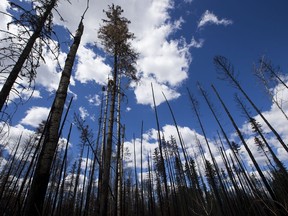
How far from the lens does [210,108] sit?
47.9 feet

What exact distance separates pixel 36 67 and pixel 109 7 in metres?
6.84

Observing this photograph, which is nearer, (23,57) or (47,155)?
(47,155)

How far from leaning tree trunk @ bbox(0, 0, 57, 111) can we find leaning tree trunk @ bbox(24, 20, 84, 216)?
206 centimetres

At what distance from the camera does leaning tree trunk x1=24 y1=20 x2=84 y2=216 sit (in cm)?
215

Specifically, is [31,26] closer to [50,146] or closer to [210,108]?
[50,146]

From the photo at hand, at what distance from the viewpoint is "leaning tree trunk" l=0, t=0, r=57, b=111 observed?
4349mm

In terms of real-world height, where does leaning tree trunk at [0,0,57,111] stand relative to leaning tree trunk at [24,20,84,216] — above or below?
above

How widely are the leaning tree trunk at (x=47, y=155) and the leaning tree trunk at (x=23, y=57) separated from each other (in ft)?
6.76

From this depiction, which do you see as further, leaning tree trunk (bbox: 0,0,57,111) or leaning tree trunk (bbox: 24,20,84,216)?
leaning tree trunk (bbox: 0,0,57,111)

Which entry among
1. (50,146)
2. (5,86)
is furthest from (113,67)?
(50,146)

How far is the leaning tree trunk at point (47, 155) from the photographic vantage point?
2148mm

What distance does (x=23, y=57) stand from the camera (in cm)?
500

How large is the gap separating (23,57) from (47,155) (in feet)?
12.6

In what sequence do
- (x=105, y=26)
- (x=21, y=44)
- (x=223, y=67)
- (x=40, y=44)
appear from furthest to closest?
(x=223, y=67) → (x=105, y=26) → (x=40, y=44) → (x=21, y=44)
